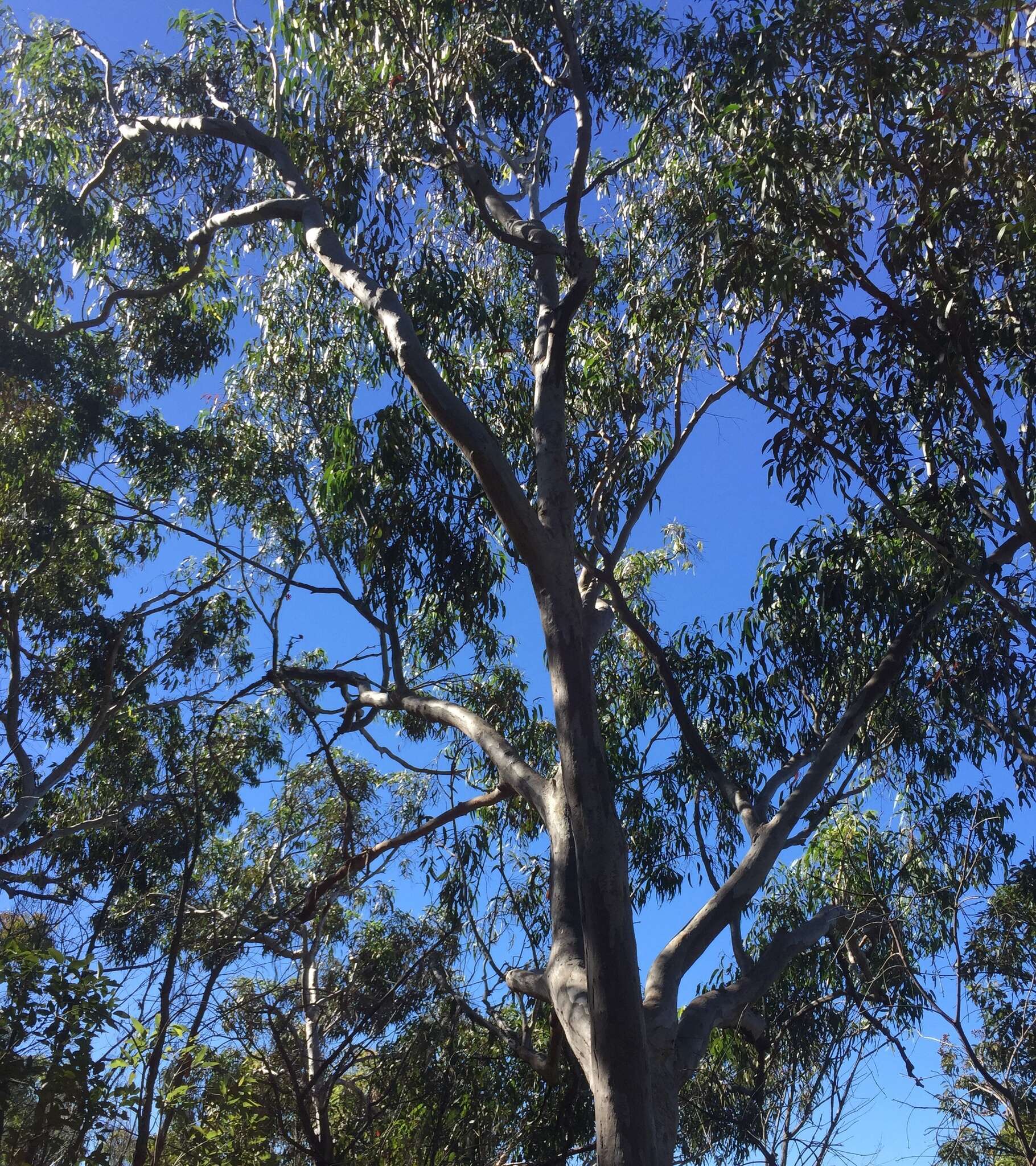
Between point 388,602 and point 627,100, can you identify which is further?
point 627,100

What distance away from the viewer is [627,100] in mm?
7121

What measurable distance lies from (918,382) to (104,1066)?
4.20 metres

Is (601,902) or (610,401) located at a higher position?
(610,401)

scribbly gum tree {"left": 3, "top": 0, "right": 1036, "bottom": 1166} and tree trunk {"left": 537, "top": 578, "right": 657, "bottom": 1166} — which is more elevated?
scribbly gum tree {"left": 3, "top": 0, "right": 1036, "bottom": 1166}

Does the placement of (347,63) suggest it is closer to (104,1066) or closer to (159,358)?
(159,358)

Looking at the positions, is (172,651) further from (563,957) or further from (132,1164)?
(132,1164)

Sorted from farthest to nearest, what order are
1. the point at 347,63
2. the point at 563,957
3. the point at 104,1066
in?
the point at 347,63 → the point at 563,957 → the point at 104,1066

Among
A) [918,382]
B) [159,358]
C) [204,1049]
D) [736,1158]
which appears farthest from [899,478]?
[159,358]

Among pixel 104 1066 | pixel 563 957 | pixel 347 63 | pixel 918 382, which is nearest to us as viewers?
pixel 104 1066

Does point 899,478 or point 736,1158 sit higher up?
point 899,478

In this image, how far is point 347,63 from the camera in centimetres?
643

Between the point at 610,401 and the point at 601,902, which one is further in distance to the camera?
the point at 610,401

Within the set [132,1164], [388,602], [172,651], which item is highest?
[172,651]

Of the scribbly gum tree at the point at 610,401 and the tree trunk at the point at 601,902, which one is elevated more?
the scribbly gum tree at the point at 610,401
